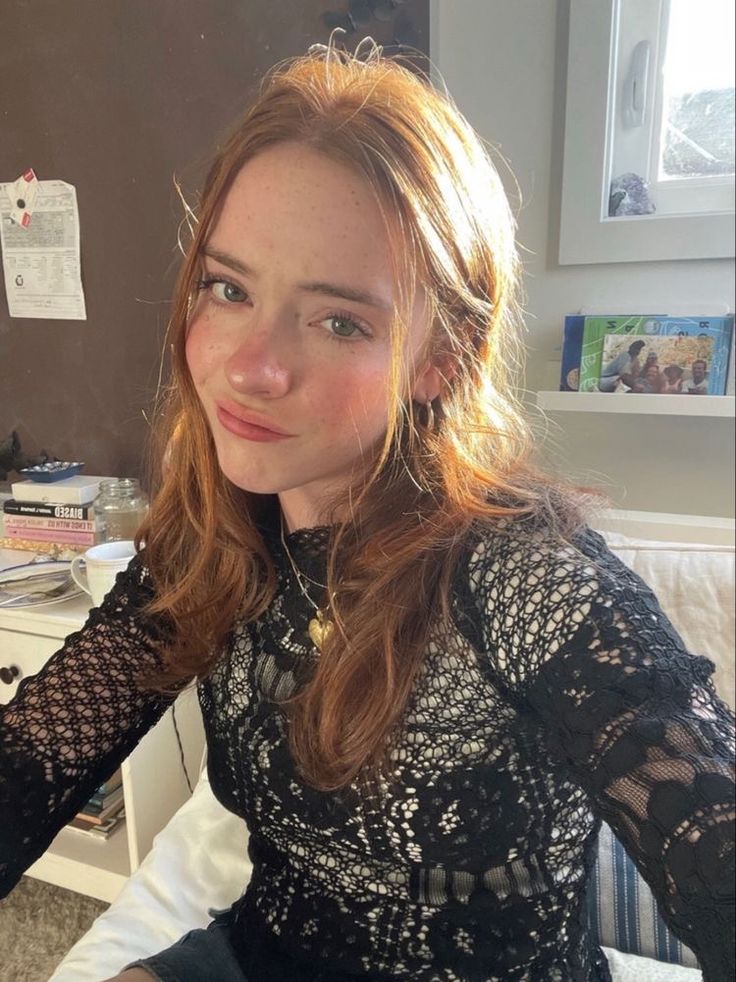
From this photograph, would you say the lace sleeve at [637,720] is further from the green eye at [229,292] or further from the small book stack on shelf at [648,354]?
the small book stack on shelf at [648,354]

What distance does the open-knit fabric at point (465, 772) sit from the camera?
448mm

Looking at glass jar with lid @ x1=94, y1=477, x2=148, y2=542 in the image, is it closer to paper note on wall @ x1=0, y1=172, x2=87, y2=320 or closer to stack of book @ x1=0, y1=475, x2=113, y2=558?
stack of book @ x1=0, y1=475, x2=113, y2=558

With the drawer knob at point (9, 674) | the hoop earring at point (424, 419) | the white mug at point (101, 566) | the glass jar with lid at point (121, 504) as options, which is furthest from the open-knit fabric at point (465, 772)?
the drawer knob at point (9, 674)

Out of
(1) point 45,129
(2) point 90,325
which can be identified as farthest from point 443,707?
(1) point 45,129

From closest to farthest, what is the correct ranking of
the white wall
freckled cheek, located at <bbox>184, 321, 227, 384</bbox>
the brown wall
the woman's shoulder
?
the woman's shoulder
freckled cheek, located at <bbox>184, 321, 227, 384</bbox>
the white wall
the brown wall

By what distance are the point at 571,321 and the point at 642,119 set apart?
9.5 inches

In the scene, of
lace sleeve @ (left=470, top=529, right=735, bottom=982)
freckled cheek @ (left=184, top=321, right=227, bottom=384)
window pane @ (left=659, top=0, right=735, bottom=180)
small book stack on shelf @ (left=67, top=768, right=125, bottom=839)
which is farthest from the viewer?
small book stack on shelf @ (left=67, top=768, right=125, bottom=839)

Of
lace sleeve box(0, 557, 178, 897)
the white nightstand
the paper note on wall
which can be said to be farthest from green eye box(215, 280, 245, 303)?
the white nightstand

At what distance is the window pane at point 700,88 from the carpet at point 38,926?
1461 millimetres

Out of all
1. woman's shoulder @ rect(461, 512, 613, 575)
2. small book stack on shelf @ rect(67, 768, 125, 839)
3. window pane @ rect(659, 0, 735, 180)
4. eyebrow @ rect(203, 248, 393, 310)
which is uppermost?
window pane @ rect(659, 0, 735, 180)

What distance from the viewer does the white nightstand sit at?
1211mm

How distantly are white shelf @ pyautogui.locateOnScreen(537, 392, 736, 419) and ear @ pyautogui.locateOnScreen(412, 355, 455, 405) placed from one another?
375mm

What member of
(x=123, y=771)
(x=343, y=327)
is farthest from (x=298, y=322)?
(x=123, y=771)

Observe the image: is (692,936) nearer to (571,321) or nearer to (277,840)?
(277,840)
